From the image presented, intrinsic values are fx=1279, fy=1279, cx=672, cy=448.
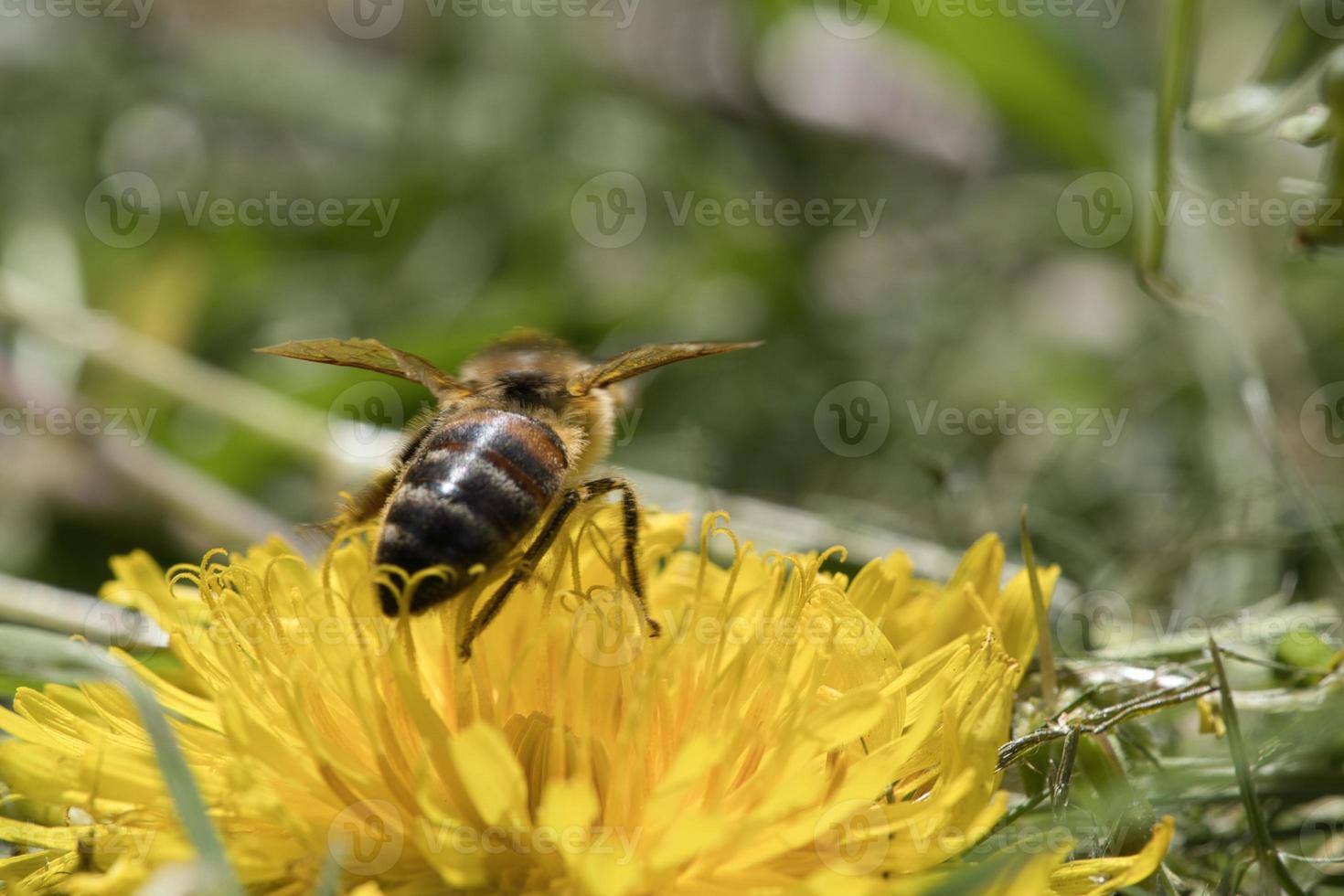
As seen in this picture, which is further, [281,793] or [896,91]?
[896,91]

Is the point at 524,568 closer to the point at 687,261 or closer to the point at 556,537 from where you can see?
the point at 556,537

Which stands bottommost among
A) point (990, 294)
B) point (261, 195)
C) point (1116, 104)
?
point (990, 294)

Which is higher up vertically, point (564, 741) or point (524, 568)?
point (524, 568)

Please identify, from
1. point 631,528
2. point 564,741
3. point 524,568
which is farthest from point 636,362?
point 564,741

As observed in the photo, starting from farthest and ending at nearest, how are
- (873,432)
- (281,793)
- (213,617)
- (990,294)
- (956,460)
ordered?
1. (990,294)
2. (873,432)
3. (956,460)
4. (213,617)
5. (281,793)

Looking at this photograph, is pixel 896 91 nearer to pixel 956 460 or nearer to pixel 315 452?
pixel 956 460

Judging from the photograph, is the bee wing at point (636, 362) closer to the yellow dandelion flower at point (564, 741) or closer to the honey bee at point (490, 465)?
the honey bee at point (490, 465)

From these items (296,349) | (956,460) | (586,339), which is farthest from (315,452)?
(956,460)
